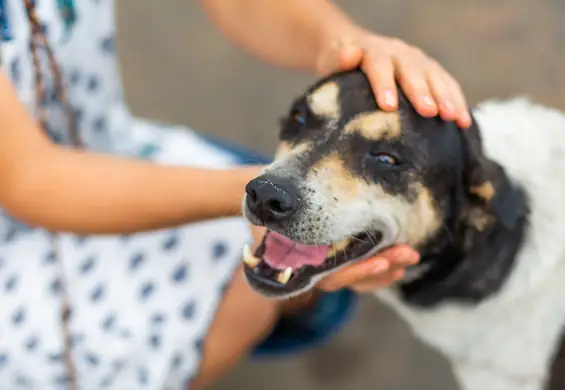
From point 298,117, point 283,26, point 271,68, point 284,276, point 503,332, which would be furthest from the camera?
point 271,68

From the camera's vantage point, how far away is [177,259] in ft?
5.13

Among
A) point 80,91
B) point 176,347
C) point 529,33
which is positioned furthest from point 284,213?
point 529,33

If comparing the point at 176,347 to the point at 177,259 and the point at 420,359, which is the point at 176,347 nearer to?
the point at 177,259

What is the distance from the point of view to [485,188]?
4.08 ft

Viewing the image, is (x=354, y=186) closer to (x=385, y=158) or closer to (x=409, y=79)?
(x=385, y=158)

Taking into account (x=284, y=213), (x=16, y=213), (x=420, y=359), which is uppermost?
(x=284, y=213)

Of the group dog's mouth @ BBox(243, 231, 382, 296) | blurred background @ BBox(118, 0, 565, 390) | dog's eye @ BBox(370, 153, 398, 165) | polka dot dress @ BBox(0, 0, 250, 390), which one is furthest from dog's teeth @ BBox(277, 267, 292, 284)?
blurred background @ BBox(118, 0, 565, 390)

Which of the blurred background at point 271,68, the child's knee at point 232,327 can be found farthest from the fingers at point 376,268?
the blurred background at point 271,68

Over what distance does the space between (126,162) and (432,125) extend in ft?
1.89

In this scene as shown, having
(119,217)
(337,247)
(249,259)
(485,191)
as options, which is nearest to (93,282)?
(119,217)

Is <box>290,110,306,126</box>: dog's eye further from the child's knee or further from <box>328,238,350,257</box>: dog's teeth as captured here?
the child's knee

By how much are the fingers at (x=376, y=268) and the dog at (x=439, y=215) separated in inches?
1.1

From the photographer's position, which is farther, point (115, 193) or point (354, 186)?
point (115, 193)

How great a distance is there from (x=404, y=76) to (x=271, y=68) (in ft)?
4.78
